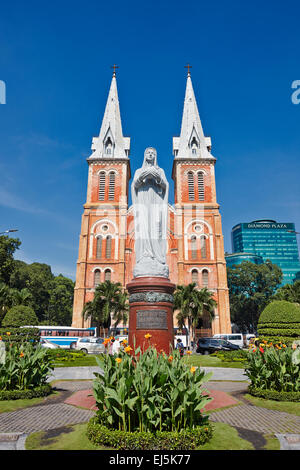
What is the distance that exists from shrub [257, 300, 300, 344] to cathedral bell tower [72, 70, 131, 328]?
2047cm

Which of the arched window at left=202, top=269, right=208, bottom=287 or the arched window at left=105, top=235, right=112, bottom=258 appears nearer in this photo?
the arched window at left=202, top=269, right=208, bottom=287

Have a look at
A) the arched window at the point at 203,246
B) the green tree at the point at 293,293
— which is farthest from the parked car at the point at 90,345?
the green tree at the point at 293,293

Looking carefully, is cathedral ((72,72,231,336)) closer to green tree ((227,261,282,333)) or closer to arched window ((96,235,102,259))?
arched window ((96,235,102,259))

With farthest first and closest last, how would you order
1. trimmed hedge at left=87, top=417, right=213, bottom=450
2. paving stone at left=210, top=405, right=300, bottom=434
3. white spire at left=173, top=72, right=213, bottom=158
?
white spire at left=173, top=72, right=213, bottom=158 < paving stone at left=210, top=405, right=300, bottom=434 < trimmed hedge at left=87, top=417, right=213, bottom=450

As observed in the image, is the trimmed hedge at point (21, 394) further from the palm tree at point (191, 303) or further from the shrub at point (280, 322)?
the palm tree at point (191, 303)

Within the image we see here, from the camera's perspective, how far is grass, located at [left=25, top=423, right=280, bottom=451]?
3682mm

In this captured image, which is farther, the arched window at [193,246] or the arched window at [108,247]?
the arched window at [193,246]

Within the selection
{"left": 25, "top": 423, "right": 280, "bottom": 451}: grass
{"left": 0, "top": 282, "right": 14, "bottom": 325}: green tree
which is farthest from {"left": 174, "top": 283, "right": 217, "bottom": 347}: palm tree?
{"left": 25, "top": 423, "right": 280, "bottom": 451}: grass

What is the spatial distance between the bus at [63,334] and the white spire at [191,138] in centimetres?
2342

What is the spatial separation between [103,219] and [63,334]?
532 inches

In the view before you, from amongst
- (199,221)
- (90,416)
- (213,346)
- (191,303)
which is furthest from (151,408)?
(199,221)

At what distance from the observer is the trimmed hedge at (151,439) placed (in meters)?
3.50

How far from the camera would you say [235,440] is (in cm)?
394

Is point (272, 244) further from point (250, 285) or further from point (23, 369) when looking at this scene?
point (23, 369)
